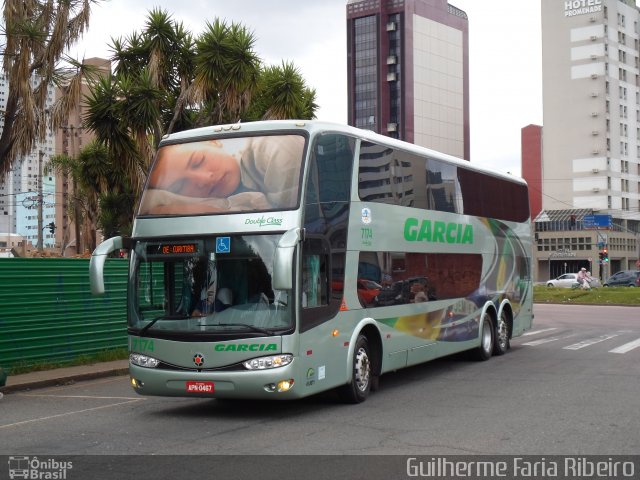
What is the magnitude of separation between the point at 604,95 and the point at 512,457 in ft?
340

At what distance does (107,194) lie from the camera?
2617cm

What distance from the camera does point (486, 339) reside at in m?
17.2

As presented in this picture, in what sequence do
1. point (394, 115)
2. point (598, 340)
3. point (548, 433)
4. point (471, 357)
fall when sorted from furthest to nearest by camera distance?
point (394, 115)
point (598, 340)
point (471, 357)
point (548, 433)

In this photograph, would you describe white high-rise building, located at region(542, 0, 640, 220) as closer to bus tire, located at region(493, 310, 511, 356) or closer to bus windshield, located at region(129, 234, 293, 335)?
bus tire, located at region(493, 310, 511, 356)

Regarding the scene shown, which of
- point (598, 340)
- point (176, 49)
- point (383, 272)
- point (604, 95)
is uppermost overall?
point (604, 95)

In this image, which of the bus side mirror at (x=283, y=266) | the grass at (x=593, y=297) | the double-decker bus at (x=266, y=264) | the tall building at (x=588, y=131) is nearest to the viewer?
the bus side mirror at (x=283, y=266)

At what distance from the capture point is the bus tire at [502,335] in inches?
700

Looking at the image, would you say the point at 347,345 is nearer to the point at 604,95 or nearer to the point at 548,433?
the point at 548,433

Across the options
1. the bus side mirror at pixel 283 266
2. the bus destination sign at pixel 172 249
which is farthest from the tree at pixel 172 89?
the bus side mirror at pixel 283 266

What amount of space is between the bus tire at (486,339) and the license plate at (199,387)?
8.06 metres

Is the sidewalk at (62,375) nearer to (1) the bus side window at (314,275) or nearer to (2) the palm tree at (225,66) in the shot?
(1) the bus side window at (314,275)

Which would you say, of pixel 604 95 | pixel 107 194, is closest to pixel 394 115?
pixel 604 95

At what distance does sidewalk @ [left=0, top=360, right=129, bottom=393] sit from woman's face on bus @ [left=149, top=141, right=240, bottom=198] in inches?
184

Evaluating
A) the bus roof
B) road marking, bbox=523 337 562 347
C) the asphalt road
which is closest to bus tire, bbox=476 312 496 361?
the asphalt road
